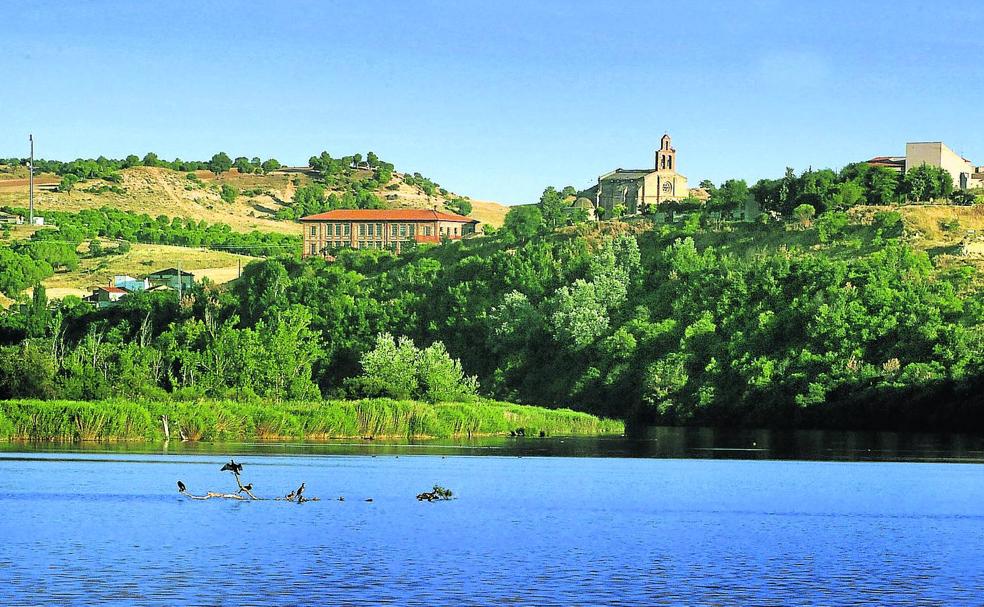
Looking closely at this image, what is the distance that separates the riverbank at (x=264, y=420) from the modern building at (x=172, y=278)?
85348mm

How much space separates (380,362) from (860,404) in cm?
3231

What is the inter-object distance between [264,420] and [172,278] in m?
104

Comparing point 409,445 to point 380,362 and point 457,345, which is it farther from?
point 457,345

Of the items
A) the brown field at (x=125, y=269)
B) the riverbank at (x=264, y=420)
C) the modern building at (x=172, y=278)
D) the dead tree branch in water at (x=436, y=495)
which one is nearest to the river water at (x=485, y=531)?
the dead tree branch in water at (x=436, y=495)

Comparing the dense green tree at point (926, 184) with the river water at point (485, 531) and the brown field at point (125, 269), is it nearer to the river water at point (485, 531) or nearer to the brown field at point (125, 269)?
the brown field at point (125, 269)

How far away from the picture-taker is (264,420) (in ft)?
250

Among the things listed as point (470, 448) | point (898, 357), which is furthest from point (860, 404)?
point (470, 448)

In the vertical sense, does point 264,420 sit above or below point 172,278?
below

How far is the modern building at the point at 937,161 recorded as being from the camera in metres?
176

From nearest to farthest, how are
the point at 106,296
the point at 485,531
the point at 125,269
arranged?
the point at 485,531
the point at 106,296
the point at 125,269

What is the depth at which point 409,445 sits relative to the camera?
76.1 metres

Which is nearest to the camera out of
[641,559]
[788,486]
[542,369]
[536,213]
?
[641,559]

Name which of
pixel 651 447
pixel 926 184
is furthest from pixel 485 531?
pixel 926 184

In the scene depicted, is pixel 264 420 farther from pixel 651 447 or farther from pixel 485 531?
pixel 485 531
